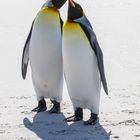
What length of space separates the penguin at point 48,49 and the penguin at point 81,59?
198mm

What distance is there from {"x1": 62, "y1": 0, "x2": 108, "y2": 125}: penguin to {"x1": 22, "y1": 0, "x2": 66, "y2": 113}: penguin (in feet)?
0.65

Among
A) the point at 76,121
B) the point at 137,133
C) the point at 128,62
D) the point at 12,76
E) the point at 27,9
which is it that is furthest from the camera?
the point at 27,9

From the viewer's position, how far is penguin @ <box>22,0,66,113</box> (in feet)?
19.3

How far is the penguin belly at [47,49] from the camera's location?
5.88m

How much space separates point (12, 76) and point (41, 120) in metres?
1.70

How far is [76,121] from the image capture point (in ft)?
19.3

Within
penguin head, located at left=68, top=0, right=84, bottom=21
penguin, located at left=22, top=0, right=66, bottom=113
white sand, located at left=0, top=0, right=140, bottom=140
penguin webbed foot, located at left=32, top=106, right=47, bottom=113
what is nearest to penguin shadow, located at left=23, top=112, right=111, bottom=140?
white sand, located at left=0, top=0, right=140, bottom=140

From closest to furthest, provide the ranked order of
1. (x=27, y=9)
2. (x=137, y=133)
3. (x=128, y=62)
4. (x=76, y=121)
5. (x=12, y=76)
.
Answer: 1. (x=137, y=133)
2. (x=76, y=121)
3. (x=12, y=76)
4. (x=128, y=62)
5. (x=27, y=9)

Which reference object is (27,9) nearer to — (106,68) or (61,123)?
(106,68)

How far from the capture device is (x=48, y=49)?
19.3 ft

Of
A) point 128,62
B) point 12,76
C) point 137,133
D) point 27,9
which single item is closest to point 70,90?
point 137,133

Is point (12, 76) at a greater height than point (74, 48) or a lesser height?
lesser

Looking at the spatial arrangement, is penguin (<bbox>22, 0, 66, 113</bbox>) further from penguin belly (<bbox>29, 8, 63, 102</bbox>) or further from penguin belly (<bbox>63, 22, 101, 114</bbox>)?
penguin belly (<bbox>63, 22, 101, 114</bbox>)

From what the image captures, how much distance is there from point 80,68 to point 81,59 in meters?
0.08
